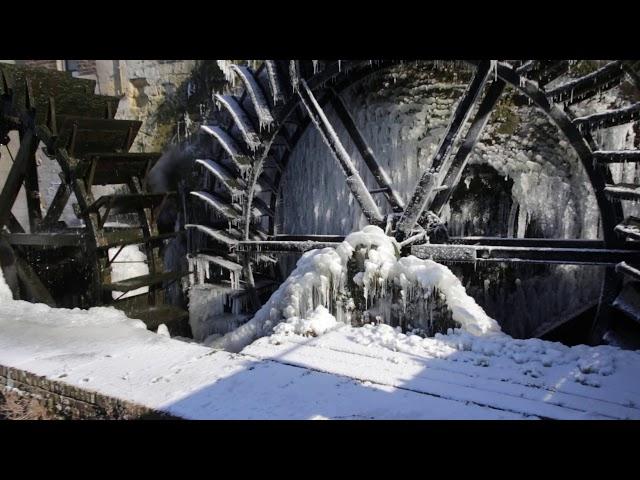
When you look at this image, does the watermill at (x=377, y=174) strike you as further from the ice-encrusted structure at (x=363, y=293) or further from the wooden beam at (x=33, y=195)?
the wooden beam at (x=33, y=195)

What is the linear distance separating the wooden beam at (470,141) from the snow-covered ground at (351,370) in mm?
1598

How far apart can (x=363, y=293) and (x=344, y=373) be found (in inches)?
41.7

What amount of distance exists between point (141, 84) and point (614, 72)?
6822 millimetres

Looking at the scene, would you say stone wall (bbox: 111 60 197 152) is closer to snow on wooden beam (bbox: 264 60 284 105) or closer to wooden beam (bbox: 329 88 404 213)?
snow on wooden beam (bbox: 264 60 284 105)

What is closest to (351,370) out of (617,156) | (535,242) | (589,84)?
(617,156)

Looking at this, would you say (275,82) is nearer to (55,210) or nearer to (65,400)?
(55,210)

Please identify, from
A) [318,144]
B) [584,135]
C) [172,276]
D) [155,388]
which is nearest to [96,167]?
[172,276]

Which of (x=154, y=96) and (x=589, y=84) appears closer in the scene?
(x=589, y=84)

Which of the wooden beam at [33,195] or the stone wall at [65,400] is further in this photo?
the wooden beam at [33,195]

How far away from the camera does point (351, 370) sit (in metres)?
2.66

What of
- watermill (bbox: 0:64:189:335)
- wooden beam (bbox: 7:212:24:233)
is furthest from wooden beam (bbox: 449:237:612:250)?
wooden beam (bbox: 7:212:24:233)

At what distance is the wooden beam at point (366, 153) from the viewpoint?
5414 mm

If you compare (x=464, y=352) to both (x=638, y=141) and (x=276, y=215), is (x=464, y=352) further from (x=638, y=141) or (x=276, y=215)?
(x=276, y=215)

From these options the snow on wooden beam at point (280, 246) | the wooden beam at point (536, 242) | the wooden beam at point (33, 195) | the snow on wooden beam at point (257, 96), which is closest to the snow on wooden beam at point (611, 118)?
the wooden beam at point (536, 242)
